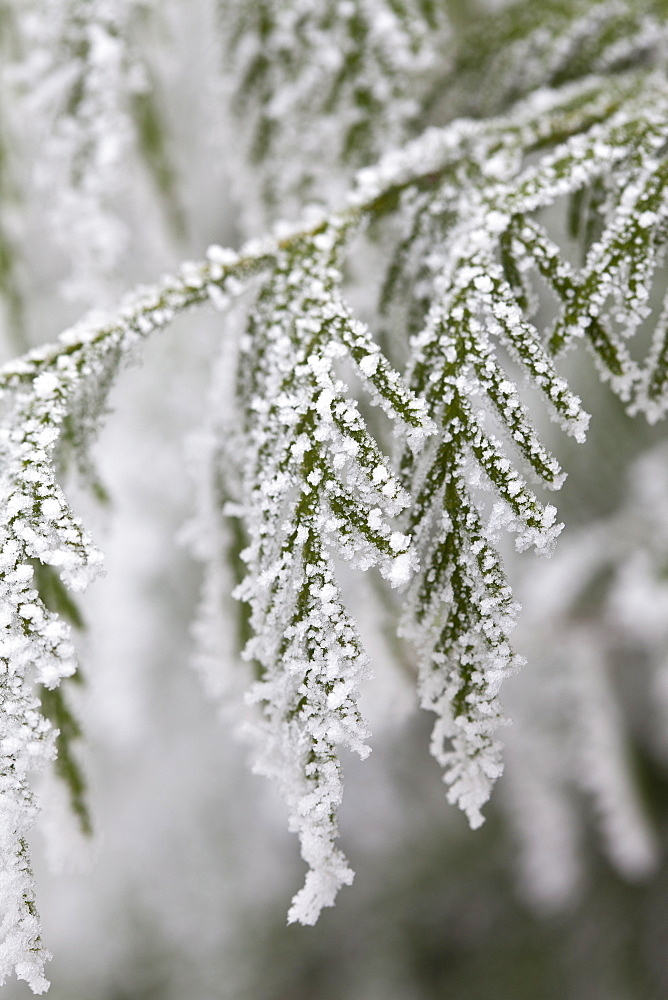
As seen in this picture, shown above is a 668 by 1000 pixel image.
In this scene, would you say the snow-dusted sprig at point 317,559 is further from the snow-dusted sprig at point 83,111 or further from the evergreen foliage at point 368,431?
the snow-dusted sprig at point 83,111

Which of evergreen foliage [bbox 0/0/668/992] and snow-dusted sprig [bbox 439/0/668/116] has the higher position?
snow-dusted sprig [bbox 439/0/668/116]

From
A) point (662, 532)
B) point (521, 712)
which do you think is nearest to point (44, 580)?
point (662, 532)

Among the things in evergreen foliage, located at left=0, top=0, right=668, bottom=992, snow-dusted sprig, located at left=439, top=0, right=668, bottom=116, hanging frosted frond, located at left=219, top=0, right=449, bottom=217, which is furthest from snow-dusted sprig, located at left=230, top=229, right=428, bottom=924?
snow-dusted sprig, located at left=439, top=0, right=668, bottom=116

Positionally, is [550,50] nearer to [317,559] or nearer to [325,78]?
[325,78]

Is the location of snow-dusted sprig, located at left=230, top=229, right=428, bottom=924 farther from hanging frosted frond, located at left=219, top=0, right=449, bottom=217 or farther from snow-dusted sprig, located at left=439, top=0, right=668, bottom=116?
snow-dusted sprig, located at left=439, top=0, right=668, bottom=116

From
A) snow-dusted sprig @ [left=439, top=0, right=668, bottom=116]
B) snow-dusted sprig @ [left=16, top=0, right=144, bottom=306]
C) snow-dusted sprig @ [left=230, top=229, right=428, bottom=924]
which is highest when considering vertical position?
snow-dusted sprig @ [left=16, top=0, right=144, bottom=306]

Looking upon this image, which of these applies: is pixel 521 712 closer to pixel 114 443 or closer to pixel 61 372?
pixel 114 443
